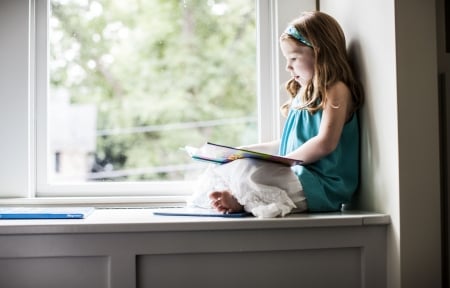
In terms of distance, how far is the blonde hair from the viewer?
1.28 metres

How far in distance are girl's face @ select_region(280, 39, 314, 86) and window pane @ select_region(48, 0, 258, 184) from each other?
0.31 metres

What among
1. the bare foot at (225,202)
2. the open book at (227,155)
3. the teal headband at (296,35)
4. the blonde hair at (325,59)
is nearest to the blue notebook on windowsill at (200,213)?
the bare foot at (225,202)

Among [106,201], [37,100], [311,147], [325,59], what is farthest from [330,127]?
[37,100]

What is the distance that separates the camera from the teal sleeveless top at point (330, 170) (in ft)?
4.07

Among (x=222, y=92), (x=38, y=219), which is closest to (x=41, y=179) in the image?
(x=38, y=219)

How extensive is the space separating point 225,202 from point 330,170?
11.5 inches

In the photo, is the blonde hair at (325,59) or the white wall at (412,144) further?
the blonde hair at (325,59)

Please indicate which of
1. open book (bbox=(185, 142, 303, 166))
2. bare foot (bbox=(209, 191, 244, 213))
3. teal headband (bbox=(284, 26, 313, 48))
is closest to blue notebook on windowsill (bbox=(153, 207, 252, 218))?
bare foot (bbox=(209, 191, 244, 213))

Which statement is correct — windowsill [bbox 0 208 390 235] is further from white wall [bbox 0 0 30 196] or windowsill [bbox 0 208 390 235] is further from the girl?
white wall [bbox 0 0 30 196]

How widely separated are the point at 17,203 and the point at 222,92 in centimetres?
76

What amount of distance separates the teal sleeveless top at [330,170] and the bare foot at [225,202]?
0.18 m

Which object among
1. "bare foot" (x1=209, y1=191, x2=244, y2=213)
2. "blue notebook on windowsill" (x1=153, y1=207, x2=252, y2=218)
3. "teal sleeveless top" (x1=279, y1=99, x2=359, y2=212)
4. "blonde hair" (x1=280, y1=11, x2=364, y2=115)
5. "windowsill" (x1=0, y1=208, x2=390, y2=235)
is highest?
"blonde hair" (x1=280, y1=11, x2=364, y2=115)

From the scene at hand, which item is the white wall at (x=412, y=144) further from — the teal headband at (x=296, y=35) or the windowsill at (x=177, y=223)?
the teal headband at (x=296, y=35)

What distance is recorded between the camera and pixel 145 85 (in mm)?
1767
